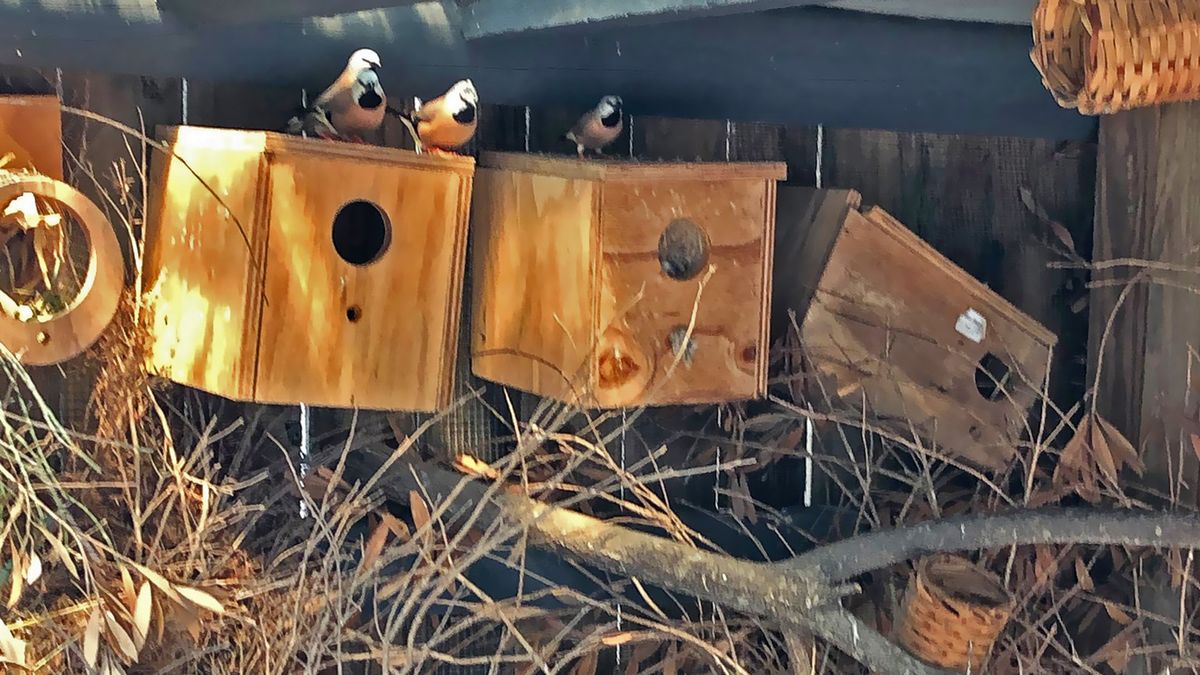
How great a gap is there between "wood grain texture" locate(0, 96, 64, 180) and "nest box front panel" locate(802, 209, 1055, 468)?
42.2 inches

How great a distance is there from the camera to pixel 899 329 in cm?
175

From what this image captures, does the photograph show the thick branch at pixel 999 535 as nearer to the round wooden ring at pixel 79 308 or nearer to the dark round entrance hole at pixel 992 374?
the dark round entrance hole at pixel 992 374

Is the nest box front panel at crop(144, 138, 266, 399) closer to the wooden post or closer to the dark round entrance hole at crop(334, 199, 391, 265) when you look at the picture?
the dark round entrance hole at crop(334, 199, 391, 265)

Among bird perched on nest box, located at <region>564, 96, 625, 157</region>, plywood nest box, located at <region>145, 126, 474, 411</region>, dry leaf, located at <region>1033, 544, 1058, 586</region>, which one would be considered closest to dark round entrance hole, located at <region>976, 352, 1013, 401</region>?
dry leaf, located at <region>1033, 544, 1058, 586</region>

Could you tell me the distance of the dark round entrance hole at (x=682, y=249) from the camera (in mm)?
1541

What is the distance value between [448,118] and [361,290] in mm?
260

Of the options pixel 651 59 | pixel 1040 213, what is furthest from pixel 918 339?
pixel 651 59

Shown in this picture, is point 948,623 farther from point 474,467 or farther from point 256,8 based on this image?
point 256,8

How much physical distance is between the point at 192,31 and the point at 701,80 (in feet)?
2.28

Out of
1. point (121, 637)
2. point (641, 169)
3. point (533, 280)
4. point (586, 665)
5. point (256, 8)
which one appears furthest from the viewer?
point (586, 665)

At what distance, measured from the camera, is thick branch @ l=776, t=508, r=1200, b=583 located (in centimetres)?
145

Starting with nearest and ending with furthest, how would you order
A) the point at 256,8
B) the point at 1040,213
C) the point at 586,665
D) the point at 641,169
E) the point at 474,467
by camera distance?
the point at 256,8, the point at 641,169, the point at 474,467, the point at 586,665, the point at 1040,213

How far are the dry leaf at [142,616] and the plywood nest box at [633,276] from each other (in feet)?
1.84

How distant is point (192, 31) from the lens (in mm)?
1412
